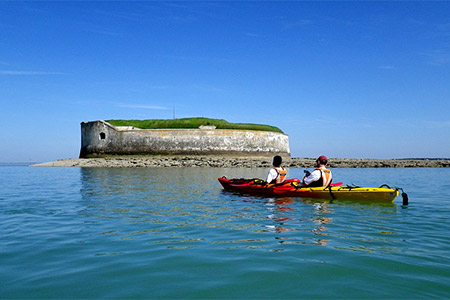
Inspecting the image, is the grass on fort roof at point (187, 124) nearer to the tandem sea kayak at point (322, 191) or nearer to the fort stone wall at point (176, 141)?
the fort stone wall at point (176, 141)

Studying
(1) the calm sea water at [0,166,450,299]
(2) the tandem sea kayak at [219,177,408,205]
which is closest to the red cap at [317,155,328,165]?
(2) the tandem sea kayak at [219,177,408,205]

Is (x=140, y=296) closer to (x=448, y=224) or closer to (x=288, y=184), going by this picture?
(x=448, y=224)

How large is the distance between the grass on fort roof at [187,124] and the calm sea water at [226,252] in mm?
35211

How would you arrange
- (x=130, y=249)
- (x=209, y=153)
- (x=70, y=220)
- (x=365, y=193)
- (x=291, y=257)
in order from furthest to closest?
(x=209, y=153), (x=365, y=193), (x=70, y=220), (x=130, y=249), (x=291, y=257)

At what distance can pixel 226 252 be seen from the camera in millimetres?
4996

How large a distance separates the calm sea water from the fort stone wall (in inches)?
1217

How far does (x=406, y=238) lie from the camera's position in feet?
19.3

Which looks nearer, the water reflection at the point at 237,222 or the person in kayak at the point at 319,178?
the water reflection at the point at 237,222

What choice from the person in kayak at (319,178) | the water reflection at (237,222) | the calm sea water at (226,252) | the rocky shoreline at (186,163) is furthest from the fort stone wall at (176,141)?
the calm sea water at (226,252)

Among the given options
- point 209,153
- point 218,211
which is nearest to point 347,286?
point 218,211

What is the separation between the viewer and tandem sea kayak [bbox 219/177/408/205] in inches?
394

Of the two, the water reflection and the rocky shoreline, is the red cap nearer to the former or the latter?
the water reflection

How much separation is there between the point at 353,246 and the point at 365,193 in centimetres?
525

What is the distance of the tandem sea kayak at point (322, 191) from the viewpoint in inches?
394
